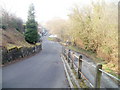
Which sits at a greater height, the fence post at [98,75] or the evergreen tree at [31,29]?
the evergreen tree at [31,29]

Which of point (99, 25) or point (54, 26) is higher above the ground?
point (54, 26)

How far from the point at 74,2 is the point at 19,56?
1562 centimetres

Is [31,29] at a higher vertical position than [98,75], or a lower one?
higher

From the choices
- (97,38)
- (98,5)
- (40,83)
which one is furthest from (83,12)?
(40,83)

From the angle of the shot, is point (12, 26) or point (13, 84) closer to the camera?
point (13, 84)

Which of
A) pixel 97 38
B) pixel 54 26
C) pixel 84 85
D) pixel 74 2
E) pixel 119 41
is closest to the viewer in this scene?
pixel 84 85

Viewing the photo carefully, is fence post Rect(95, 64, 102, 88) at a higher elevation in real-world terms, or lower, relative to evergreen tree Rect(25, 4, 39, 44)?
lower

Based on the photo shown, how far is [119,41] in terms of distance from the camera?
9.73 metres

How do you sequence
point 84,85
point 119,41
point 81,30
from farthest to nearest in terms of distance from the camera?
point 81,30 < point 119,41 < point 84,85

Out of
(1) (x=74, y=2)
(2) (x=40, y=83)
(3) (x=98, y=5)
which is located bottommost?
(2) (x=40, y=83)

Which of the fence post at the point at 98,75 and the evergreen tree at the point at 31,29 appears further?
the evergreen tree at the point at 31,29

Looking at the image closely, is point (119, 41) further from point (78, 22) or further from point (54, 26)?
point (54, 26)

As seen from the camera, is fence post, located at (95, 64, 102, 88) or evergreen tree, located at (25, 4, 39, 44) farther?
evergreen tree, located at (25, 4, 39, 44)

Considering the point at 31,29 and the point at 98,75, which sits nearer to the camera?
the point at 98,75
